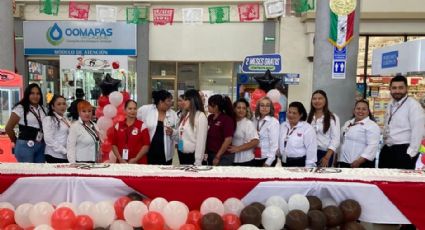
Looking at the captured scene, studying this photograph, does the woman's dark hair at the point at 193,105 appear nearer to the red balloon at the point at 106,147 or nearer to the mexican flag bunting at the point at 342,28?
the red balloon at the point at 106,147

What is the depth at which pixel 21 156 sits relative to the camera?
3951mm

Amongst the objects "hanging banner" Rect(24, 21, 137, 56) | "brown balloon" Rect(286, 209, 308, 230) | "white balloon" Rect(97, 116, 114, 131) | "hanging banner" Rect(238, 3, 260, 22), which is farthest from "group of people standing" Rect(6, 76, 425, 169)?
"hanging banner" Rect(24, 21, 137, 56)

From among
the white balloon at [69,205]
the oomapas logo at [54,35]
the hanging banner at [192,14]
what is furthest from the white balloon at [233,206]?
the oomapas logo at [54,35]

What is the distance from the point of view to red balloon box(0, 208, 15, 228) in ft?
7.31

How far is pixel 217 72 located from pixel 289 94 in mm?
2381

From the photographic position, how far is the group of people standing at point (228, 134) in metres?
3.57

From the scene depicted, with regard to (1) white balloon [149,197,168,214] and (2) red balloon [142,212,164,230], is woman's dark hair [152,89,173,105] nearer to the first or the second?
(1) white balloon [149,197,168,214]

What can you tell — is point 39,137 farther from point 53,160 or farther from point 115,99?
point 115,99

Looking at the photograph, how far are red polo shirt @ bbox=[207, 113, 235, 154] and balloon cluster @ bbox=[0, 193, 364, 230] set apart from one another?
142 cm

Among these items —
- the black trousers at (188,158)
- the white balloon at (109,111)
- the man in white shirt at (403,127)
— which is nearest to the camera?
the man in white shirt at (403,127)

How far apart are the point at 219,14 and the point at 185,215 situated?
9.28 metres

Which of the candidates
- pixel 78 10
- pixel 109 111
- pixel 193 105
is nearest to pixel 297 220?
pixel 193 105

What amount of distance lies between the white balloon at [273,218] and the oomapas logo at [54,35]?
11129mm

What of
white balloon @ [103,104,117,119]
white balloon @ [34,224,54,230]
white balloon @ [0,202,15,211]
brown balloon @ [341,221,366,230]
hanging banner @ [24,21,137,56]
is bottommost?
brown balloon @ [341,221,366,230]
